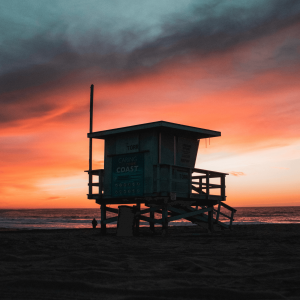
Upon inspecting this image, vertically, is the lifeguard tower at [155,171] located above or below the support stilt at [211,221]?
above

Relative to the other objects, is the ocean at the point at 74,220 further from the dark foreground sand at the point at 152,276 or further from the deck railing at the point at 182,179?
the dark foreground sand at the point at 152,276

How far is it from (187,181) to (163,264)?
9.51 m

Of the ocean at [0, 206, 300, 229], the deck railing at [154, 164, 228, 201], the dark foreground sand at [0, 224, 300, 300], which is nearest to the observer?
the dark foreground sand at [0, 224, 300, 300]

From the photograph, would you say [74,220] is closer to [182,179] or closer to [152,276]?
[182,179]

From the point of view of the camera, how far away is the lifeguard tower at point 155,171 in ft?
52.9

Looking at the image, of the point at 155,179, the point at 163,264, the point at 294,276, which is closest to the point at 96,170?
the point at 155,179

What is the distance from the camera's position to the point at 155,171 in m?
16.0

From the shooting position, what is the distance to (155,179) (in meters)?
16.0

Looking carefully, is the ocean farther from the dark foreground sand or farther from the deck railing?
the dark foreground sand

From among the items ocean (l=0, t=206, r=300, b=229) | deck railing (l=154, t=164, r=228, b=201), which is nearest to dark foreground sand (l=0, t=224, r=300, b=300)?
deck railing (l=154, t=164, r=228, b=201)

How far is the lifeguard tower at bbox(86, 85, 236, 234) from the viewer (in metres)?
16.1

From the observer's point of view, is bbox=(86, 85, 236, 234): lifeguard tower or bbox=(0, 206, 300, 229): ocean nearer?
bbox=(86, 85, 236, 234): lifeguard tower

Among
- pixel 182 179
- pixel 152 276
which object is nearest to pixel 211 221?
pixel 182 179

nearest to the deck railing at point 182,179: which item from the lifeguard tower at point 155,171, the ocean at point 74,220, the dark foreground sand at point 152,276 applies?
the lifeguard tower at point 155,171
